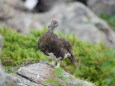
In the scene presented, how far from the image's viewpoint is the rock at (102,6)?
81.0 feet

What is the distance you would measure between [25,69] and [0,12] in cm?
1367

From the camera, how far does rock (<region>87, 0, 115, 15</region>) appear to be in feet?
81.0

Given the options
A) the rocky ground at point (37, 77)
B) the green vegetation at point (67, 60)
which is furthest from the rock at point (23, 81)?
the green vegetation at point (67, 60)

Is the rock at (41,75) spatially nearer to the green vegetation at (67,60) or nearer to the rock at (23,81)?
the rock at (23,81)

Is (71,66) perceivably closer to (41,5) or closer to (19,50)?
(19,50)

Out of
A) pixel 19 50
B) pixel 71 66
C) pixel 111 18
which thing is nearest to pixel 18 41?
pixel 19 50

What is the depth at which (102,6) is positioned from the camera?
2486 cm

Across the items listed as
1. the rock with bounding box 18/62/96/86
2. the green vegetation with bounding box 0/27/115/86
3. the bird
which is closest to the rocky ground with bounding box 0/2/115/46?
the green vegetation with bounding box 0/27/115/86

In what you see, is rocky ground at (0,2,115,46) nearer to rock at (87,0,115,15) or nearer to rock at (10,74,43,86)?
rock at (87,0,115,15)

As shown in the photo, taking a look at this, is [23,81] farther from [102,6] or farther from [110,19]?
[102,6]

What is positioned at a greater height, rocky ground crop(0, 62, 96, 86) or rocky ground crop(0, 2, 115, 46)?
rocky ground crop(0, 2, 115, 46)

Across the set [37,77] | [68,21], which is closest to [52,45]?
[37,77]

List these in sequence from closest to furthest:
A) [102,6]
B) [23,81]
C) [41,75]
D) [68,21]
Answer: [23,81] → [41,75] → [68,21] → [102,6]

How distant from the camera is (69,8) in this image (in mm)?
22875
